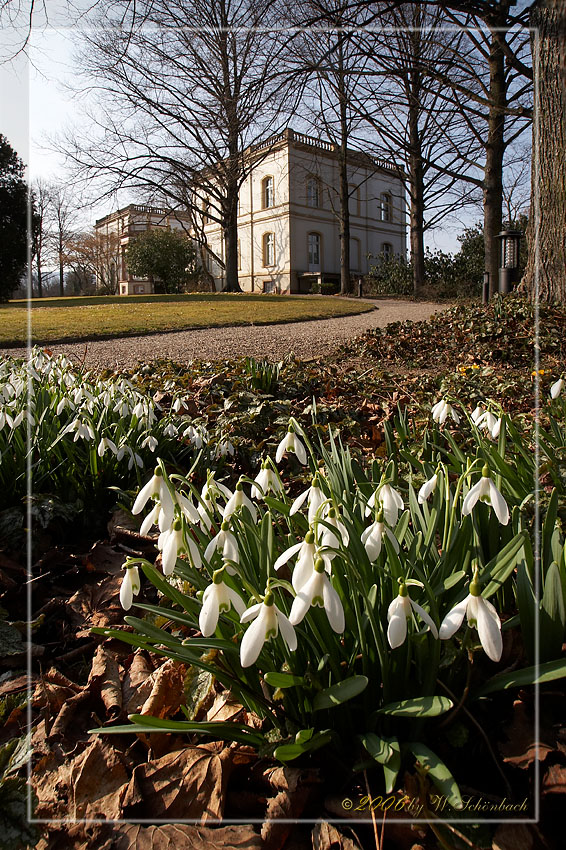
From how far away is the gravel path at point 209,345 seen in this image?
627 centimetres

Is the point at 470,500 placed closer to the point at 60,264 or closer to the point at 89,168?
the point at 89,168

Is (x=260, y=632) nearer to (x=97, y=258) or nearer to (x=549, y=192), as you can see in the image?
(x=549, y=192)

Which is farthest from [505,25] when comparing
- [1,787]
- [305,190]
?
[305,190]

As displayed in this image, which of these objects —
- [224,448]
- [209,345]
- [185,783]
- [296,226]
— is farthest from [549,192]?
[296,226]

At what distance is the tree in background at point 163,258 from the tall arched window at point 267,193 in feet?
17.2

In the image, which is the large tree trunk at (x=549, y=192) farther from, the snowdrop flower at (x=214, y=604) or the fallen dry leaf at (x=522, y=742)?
the snowdrop flower at (x=214, y=604)

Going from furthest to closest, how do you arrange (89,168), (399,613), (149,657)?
(89,168), (149,657), (399,613)

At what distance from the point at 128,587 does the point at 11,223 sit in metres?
28.7

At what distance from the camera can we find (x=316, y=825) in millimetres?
1030

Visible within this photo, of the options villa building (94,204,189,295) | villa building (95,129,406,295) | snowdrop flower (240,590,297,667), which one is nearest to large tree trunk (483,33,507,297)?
snowdrop flower (240,590,297,667)

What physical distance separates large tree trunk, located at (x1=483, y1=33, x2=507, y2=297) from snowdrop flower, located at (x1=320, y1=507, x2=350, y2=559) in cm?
812

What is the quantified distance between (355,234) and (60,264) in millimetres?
21034

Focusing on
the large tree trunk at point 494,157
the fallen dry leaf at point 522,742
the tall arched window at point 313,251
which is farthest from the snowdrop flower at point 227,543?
the tall arched window at point 313,251

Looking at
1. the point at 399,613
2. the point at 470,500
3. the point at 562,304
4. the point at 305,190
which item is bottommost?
the point at 399,613
